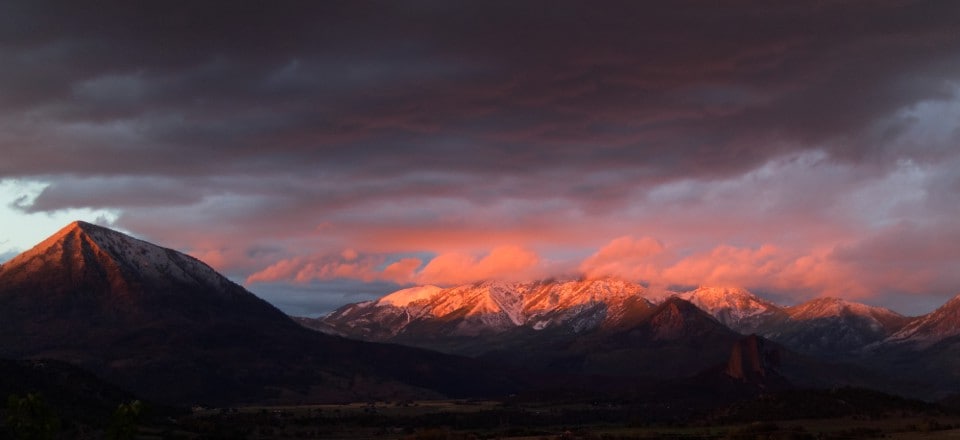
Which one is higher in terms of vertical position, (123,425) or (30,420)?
(30,420)

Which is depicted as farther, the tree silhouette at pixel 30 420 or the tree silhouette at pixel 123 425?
the tree silhouette at pixel 123 425

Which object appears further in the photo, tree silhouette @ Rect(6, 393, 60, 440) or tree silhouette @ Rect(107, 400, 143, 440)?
tree silhouette @ Rect(107, 400, 143, 440)

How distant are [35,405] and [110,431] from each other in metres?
13.7

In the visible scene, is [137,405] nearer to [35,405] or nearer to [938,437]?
[35,405]

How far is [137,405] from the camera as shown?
17662 centimetres

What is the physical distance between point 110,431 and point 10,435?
101ft

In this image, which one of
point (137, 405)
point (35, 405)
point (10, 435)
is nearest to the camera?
point (35, 405)

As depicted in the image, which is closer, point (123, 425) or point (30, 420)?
point (30, 420)

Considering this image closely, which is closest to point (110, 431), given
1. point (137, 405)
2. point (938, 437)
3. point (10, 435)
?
point (137, 405)

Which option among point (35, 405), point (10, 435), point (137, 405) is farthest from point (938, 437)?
point (10, 435)

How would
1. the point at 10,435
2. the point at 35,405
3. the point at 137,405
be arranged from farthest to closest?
1. the point at 10,435
2. the point at 137,405
3. the point at 35,405

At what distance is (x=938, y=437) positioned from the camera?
19850 centimetres

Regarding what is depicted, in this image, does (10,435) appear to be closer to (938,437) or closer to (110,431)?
(110,431)

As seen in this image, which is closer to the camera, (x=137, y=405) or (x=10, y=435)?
(x=137, y=405)
